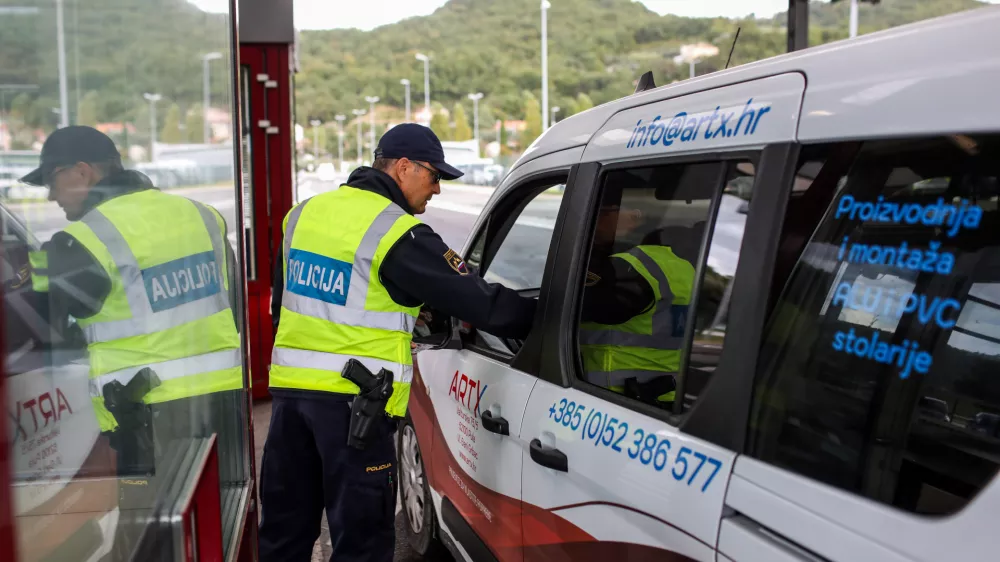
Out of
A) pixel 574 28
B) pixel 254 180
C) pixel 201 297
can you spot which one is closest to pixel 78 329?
pixel 201 297

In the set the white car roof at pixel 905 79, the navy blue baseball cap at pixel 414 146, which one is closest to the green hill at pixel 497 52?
the navy blue baseball cap at pixel 414 146

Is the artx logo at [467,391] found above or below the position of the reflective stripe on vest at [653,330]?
below

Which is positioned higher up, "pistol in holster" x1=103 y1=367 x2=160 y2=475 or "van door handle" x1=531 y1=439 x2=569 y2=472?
"pistol in holster" x1=103 y1=367 x2=160 y2=475

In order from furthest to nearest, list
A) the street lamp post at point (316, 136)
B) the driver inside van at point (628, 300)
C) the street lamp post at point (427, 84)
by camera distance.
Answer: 1. the street lamp post at point (427, 84)
2. the street lamp post at point (316, 136)
3. the driver inside van at point (628, 300)

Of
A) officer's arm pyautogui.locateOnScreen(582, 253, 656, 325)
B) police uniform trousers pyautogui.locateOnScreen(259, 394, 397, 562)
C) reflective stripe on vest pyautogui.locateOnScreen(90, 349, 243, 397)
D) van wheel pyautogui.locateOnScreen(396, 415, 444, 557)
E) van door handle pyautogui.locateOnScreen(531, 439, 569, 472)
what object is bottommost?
van wheel pyautogui.locateOnScreen(396, 415, 444, 557)

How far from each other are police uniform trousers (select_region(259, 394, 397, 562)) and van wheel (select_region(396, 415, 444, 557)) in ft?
2.32

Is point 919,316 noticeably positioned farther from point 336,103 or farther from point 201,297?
point 336,103

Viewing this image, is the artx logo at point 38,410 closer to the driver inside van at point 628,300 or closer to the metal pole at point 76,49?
the metal pole at point 76,49

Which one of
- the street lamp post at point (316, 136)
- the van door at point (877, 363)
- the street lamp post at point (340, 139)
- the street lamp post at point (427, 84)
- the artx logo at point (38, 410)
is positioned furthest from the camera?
the street lamp post at point (340, 139)

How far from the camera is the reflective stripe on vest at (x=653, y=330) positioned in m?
2.22

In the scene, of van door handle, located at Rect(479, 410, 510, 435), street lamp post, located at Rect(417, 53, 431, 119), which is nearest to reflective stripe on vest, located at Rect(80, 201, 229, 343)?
van door handle, located at Rect(479, 410, 510, 435)

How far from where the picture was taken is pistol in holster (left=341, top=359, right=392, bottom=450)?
2.60 metres

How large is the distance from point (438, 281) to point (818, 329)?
4.36 ft

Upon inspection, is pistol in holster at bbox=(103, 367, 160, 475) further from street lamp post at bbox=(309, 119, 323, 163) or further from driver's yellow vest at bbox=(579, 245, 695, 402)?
street lamp post at bbox=(309, 119, 323, 163)
